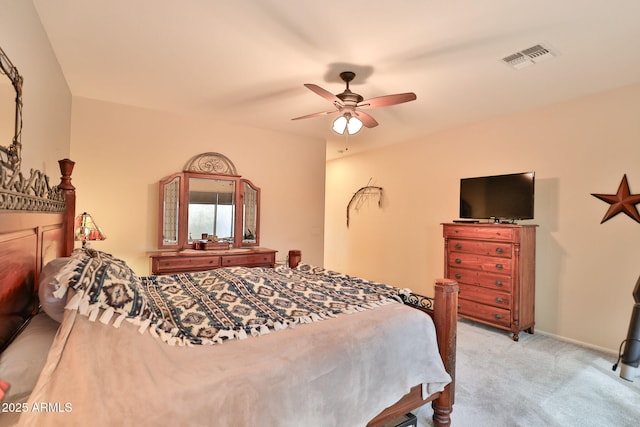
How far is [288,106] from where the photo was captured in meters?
3.84

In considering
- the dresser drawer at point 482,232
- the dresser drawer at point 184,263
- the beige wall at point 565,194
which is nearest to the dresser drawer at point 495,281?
the dresser drawer at point 482,232

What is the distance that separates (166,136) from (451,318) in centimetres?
398

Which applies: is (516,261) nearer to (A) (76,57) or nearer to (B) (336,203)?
(B) (336,203)

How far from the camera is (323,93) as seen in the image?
2588mm

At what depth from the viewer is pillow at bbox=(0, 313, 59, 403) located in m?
0.99

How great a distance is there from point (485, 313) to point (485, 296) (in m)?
0.20

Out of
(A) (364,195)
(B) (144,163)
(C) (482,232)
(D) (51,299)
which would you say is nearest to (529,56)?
(C) (482,232)

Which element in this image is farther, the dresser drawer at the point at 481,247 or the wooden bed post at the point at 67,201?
the dresser drawer at the point at 481,247

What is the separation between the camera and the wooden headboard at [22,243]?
46.0 inches

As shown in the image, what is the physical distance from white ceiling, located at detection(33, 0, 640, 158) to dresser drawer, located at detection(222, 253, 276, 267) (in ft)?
6.45

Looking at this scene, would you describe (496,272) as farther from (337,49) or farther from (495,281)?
(337,49)

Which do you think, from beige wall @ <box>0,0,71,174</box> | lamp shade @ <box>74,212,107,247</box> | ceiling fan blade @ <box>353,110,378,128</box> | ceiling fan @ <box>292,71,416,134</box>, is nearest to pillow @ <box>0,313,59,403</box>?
beige wall @ <box>0,0,71,174</box>

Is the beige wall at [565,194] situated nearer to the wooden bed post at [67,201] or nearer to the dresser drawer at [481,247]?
the dresser drawer at [481,247]

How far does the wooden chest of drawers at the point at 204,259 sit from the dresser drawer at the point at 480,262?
2.48m
